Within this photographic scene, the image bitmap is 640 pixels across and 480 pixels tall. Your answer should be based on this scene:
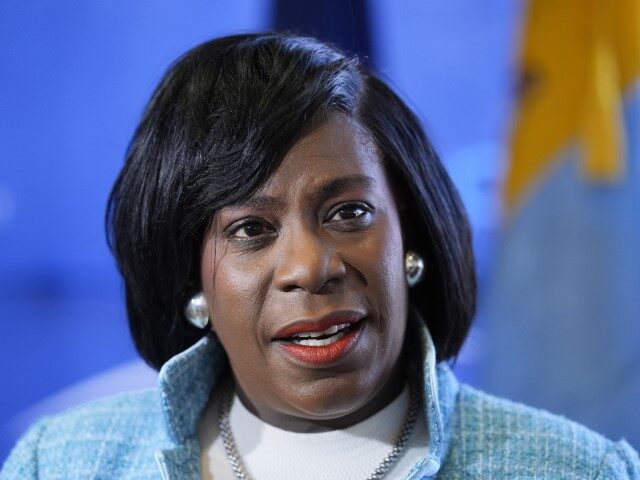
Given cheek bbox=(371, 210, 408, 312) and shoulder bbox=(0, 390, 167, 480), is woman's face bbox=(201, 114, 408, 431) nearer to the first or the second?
cheek bbox=(371, 210, 408, 312)

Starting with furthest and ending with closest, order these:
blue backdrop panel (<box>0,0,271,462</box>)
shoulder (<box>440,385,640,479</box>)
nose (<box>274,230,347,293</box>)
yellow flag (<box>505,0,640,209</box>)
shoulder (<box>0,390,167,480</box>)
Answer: blue backdrop panel (<box>0,0,271,462</box>) < yellow flag (<box>505,0,640,209</box>) < shoulder (<box>0,390,167,480</box>) < shoulder (<box>440,385,640,479</box>) < nose (<box>274,230,347,293</box>)

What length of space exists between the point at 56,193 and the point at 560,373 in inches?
46.3

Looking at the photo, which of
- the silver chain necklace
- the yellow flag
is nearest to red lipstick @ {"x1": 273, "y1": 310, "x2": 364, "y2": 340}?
the silver chain necklace

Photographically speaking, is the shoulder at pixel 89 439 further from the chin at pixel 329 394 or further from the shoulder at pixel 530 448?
the shoulder at pixel 530 448

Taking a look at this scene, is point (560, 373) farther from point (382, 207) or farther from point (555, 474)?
point (382, 207)

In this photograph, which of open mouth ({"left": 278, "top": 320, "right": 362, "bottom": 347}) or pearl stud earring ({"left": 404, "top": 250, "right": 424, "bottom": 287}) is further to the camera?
pearl stud earring ({"left": 404, "top": 250, "right": 424, "bottom": 287})

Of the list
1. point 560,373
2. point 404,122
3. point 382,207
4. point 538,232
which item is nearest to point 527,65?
point 538,232

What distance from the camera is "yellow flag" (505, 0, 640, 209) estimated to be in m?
1.82

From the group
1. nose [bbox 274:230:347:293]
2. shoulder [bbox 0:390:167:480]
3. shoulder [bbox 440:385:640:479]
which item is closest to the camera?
nose [bbox 274:230:347:293]

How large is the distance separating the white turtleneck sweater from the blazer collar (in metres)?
0.03

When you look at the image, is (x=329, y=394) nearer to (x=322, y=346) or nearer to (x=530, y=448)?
(x=322, y=346)

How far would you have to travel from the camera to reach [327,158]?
112 centimetres

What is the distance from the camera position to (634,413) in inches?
73.2

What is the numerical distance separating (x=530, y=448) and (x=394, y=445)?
0.18m
